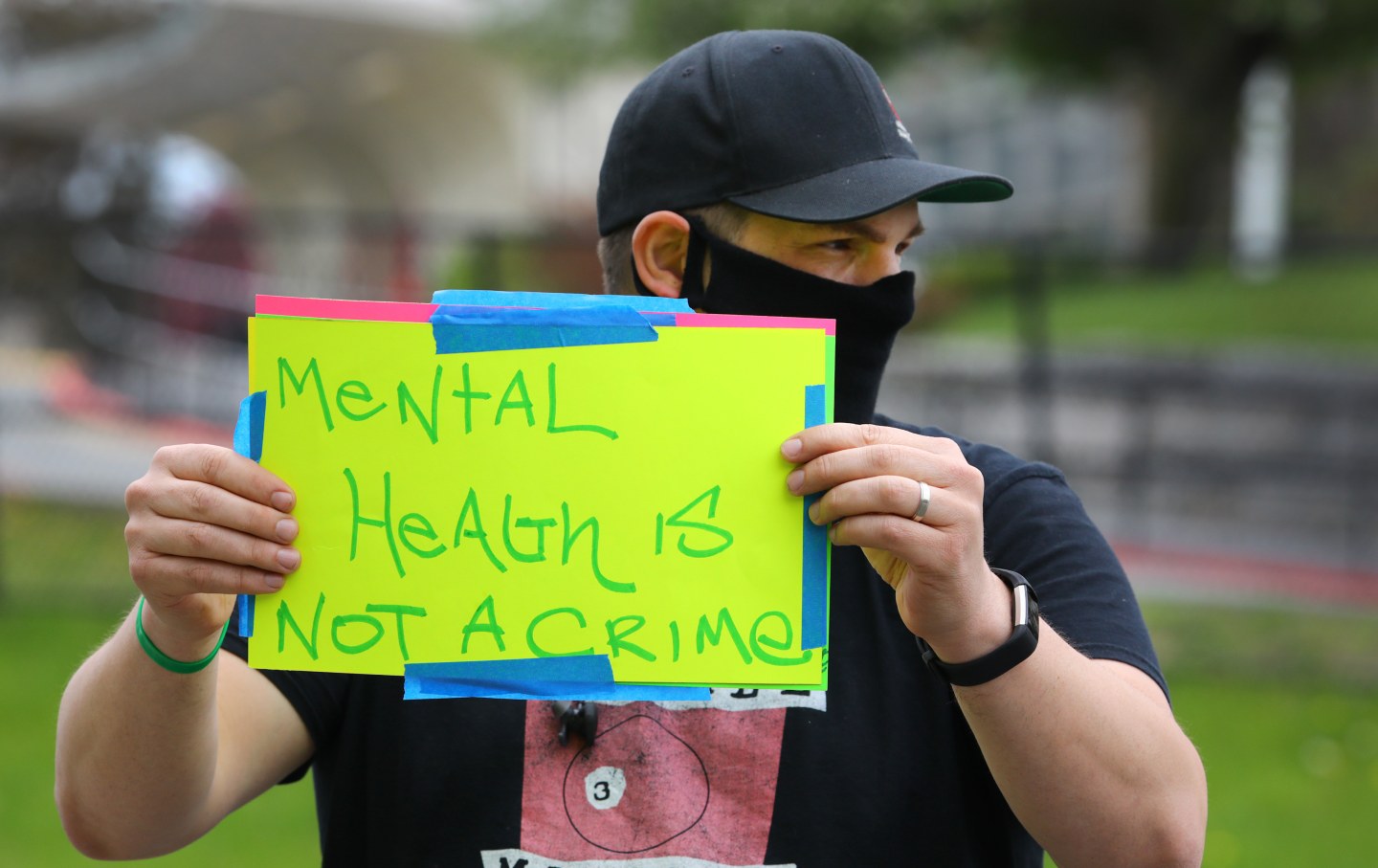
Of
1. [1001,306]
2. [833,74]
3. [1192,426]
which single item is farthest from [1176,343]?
[833,74]

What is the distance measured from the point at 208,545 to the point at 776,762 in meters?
0.70

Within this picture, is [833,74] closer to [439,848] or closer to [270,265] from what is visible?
[439,848]

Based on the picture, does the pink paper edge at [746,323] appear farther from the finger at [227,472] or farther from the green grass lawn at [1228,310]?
the green grass lawn at [1228,310]

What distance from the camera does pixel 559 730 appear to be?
1685 millimetres

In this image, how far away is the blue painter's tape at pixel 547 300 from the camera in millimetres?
1485

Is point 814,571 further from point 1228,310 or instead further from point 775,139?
point 1228,310

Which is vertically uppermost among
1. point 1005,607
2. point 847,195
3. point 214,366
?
point 214,366

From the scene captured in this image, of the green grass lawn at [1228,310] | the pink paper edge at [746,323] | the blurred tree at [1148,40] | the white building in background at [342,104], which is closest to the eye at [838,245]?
the pink paper edge at [746,323]

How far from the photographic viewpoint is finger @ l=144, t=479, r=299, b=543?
1.45 m

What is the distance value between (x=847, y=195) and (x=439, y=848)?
3.06ft

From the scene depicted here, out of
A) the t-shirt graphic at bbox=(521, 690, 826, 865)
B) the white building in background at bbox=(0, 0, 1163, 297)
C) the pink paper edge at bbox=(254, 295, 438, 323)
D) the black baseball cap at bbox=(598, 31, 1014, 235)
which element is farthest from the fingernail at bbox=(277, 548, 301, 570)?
the white building in background at bbox=(0, 0, 1163, 297)

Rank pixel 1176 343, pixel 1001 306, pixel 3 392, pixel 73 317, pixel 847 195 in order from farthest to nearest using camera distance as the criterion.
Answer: pixel 1001 306
pixel 73 317
pixel 1176 343
pixel 3 392
pixel 847 195

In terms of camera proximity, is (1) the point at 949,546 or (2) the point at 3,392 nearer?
(1) the point at 949,546

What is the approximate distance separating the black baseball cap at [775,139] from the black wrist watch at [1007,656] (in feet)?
1.60
